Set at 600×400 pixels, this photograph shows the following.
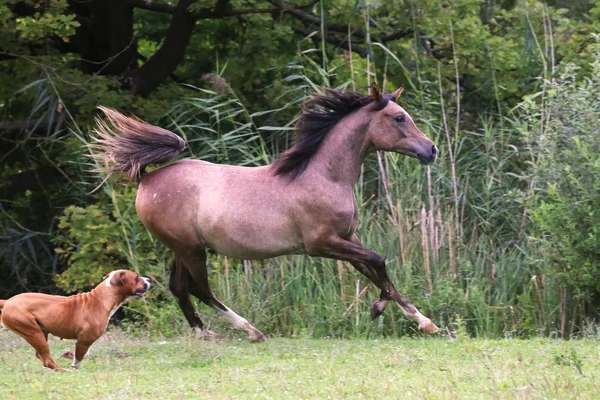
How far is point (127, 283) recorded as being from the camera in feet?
24.3

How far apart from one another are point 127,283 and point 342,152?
7.21 feet

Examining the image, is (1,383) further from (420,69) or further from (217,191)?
(420,69)

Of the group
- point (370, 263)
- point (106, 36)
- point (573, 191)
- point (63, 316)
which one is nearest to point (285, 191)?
point (370, 263)

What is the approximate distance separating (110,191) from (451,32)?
15.3 ft

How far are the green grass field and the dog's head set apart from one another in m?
0.55

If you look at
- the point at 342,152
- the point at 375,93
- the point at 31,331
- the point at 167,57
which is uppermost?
the point at 375,93

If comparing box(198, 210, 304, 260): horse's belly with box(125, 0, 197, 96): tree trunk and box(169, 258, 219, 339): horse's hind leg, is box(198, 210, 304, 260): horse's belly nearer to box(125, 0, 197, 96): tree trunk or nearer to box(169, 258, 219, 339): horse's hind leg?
box(169, 258, 219, 339): horse's hind leg

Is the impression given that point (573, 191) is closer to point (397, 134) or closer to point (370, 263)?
point (397, 134)

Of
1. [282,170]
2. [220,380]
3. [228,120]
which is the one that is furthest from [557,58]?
[220,380]

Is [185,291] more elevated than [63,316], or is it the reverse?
[63,316]

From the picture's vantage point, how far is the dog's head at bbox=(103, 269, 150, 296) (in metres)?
7.35

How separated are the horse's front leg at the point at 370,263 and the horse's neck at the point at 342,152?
560 mm

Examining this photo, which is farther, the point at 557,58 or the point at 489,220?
the point at 557,58

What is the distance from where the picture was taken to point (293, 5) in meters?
13.2
